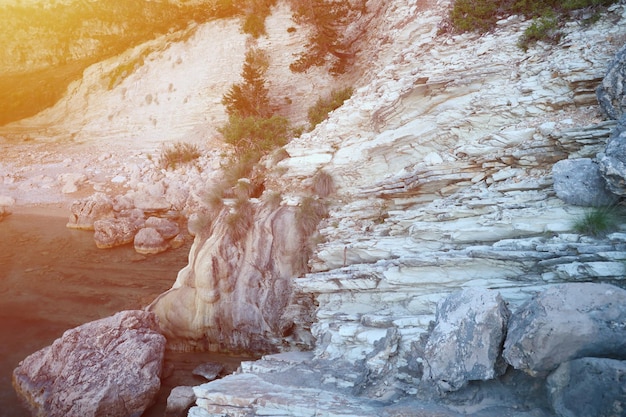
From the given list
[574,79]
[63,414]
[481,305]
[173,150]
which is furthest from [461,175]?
[173,150]

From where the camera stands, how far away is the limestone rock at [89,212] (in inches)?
693

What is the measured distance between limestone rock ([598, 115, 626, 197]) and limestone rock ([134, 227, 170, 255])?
1475 cm

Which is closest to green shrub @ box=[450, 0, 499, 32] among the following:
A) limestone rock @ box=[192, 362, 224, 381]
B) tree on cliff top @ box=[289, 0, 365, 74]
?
tree on cliff top @ box=[289, 0, 365, 74]

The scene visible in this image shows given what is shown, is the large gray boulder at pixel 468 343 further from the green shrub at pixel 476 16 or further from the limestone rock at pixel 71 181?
the limestone rock at pixel 71 181

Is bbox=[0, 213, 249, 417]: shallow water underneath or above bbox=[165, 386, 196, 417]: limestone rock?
above

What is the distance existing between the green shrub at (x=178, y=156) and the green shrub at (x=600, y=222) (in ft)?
64.6

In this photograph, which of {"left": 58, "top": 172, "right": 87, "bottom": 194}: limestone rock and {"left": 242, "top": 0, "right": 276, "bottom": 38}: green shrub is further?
{"left": 242, "top": 0, "right": 276, "bottom": 38}: green shrub

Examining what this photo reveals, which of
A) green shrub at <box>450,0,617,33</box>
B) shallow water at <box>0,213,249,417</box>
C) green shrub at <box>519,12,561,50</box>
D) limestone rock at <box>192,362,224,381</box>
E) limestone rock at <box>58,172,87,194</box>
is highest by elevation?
green shrub at <box>450,0,617,33</box>

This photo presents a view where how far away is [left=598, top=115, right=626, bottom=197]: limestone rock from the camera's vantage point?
4.51 meters

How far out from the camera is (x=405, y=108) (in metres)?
8.90

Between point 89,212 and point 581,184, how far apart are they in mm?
19146

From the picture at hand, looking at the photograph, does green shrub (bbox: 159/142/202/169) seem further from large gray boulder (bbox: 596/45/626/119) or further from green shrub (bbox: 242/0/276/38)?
large gray boulder (bbox: 596/45/626/119)

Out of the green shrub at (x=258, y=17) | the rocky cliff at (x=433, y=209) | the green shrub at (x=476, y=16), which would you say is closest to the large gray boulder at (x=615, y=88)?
the rocky cliff at (x=433, y=209)

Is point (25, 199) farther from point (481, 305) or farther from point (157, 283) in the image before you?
point (481, 305)
